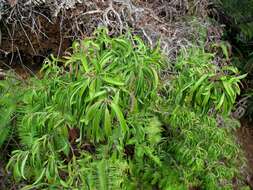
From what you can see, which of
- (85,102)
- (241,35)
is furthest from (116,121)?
(241,35)

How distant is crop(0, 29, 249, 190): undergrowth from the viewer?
6.09 ft

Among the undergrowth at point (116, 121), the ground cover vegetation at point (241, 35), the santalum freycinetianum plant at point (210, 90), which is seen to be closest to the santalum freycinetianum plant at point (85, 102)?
the undergrowth at point (116, 121)

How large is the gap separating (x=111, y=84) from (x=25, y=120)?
668mm

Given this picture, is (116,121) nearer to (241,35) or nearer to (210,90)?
(210,90)

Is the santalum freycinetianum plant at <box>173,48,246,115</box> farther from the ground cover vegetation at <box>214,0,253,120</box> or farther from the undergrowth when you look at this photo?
the ground cover vegetation at <box>214,0,253,120</box>

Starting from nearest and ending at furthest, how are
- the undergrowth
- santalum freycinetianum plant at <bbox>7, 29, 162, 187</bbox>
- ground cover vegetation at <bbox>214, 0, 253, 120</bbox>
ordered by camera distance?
santalum freycinetianum plant at <bbox>7, 29, 162, 187</bbox> < the undergrowth < ground cover vegetation at <bbox>214, 0, 253, 120</bbox>

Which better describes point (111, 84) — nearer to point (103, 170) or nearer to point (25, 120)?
point (103, 170)

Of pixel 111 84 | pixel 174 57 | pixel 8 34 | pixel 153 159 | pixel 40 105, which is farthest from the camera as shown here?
pixel 174 57

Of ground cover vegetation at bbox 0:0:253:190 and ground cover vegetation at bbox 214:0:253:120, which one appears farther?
ground cover vegetation at bbox 214:0:253:120

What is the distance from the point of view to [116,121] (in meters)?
1.94

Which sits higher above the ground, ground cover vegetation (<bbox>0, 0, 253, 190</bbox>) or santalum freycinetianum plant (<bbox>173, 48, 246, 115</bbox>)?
santalum freycinetianum plant (<bbox>173, 48, 246, 115</bbox>)

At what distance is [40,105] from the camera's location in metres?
2.23

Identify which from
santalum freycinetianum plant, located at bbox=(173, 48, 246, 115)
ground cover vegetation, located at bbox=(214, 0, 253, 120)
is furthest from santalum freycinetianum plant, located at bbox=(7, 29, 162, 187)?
ground cover vegetation, located at bbox=(214, 0, 253, 120)

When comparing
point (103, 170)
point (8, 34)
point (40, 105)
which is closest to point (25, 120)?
point (40, 105)
